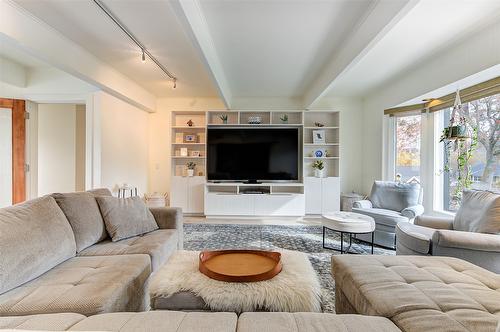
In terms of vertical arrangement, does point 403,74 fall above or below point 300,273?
above

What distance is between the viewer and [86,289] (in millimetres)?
1256

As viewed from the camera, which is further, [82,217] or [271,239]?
[271,239]

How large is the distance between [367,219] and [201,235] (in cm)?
235

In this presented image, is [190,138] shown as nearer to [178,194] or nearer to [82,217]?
[178,194]

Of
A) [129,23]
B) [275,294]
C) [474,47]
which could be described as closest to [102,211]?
[275,294]

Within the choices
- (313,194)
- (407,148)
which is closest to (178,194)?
(313,194)

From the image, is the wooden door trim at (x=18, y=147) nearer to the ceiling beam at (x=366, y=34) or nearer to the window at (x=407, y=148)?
the ceiling beam at (x=366, y=34)

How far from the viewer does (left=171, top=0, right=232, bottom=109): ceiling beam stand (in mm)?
1865

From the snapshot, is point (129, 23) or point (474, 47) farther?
point (474, 47)

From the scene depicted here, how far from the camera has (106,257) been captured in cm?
172

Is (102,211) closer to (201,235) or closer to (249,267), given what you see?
(249,267)

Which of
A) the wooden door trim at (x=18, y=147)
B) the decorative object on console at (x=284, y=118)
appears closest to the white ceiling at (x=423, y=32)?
the decorative object on console at (x=284, y=118)

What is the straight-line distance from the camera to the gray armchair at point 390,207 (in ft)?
10.1

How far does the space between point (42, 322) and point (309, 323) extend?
108 cm
